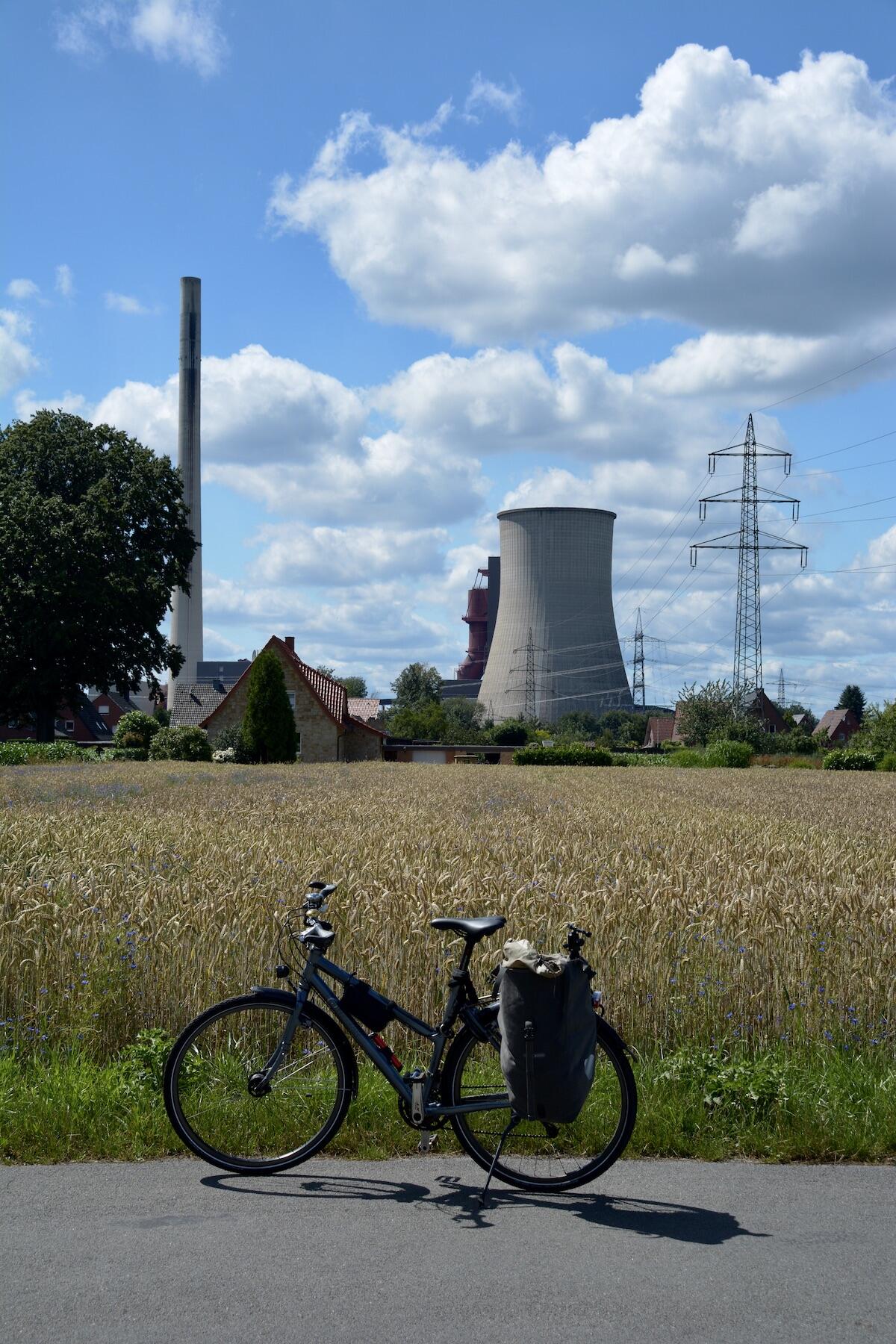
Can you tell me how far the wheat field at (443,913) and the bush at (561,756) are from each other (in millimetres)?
48379

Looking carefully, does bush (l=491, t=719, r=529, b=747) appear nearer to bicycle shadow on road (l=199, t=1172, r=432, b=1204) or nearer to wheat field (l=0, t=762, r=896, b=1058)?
Answer: wheat field (l=0, t=762, r=896, b=1058)

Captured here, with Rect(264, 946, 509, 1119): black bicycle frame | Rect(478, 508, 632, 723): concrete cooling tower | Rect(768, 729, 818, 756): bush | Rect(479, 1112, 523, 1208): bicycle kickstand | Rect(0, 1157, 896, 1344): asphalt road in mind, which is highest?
Rect(478, 508, 632, 723): concrete cooling tower

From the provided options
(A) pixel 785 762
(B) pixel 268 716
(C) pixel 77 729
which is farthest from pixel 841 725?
(B) pixel 268 716

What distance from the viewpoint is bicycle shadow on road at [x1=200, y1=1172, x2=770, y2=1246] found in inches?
174

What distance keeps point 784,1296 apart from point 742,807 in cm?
2008

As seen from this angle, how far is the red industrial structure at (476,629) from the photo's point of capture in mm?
176625

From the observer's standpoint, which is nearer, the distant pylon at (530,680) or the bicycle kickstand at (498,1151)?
the bicycle kickstand at (498,1151)

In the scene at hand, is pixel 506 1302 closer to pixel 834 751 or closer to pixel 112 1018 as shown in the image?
pixel 112 1018

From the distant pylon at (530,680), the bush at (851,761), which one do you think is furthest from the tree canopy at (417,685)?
the bush at (851,761)

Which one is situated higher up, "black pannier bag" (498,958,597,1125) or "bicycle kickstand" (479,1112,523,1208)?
"black pannier bag" (498,958,597,1125)

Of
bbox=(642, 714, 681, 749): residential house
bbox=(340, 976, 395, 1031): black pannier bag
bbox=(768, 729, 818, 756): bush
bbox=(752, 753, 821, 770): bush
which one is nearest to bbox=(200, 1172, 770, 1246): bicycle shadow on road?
bbox=(340, 976, 395, 1031): black pannier bag

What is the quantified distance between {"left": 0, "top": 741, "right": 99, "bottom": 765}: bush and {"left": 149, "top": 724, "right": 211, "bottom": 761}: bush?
114 inches

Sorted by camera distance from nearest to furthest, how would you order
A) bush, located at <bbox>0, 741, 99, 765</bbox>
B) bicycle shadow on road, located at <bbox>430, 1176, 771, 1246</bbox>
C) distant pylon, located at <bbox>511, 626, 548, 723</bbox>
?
bicycle shadow on road, located at <bbox>430, 1176, 771, 1246</bbox> → bush, located at <bbox>0, 741, 99, 765</bbox> → distant pylon, located at <bbox>511, 626, 548, 723</bbox>

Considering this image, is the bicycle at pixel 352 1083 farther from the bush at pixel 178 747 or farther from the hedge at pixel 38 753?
the bush at pixel 178 747
